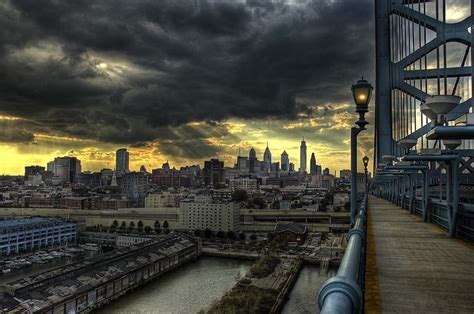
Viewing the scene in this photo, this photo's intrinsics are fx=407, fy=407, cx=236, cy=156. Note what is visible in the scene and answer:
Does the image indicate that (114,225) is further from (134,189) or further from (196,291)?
(196,291)

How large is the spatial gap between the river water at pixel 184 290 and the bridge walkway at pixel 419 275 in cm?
815

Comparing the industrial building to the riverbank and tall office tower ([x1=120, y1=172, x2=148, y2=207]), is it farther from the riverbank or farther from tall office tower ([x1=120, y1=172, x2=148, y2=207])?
tall office tower ([x1=120, y1=172, x2=148, y2=207])

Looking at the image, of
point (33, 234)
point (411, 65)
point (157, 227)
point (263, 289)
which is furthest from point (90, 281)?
point (157, 227)

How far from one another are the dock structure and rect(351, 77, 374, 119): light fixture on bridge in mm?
8892

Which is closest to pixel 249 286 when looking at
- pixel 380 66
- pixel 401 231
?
pixel 380 66

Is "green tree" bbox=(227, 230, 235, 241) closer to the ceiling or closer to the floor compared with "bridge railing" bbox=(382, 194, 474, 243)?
closer to the floor

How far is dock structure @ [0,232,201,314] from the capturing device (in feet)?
30.3

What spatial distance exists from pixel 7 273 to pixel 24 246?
4911mm

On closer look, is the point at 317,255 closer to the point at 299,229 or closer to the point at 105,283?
the point at 299,229

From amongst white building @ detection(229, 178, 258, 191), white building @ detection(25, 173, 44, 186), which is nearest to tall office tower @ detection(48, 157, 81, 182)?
white building @ detection(25, 173, 44, 186)

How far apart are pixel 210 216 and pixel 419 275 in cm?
2279

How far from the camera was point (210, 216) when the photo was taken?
24531 millimetres

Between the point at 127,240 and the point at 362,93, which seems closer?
the point at 362,93

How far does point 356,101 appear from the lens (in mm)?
2422
